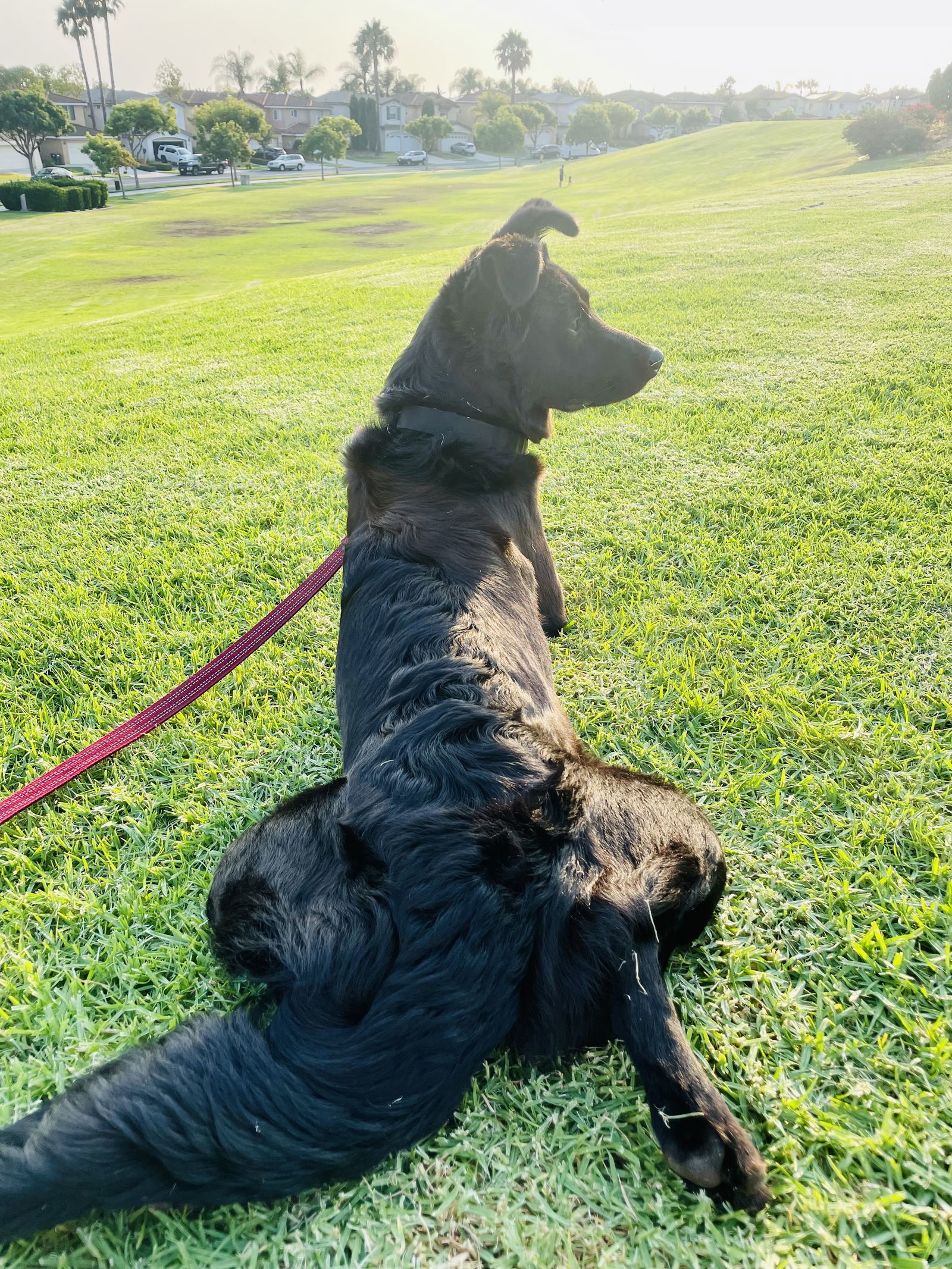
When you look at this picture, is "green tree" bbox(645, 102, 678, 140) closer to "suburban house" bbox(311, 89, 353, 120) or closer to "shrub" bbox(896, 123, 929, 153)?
"suburban house" bbox(311, 89, 353, 120)

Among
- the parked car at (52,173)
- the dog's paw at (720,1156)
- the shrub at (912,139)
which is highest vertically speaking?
the parked car at (52,173)

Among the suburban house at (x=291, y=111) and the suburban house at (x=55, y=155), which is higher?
the suburban house at (x=291, y=111)

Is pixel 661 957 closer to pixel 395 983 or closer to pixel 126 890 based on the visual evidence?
pixel 395 983

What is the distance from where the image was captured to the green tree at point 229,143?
50750 mm

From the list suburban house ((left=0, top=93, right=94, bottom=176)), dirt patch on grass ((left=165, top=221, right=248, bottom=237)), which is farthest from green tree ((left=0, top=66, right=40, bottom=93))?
dirt patch on grass ((left=165, top=221, right=248, bottom=237))

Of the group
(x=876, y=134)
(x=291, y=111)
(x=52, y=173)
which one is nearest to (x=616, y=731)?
(x=876, y=134)

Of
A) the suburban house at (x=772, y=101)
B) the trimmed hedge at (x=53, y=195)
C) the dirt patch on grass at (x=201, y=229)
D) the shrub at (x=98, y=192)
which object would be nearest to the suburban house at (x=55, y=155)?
the trimmed hedge at (x=53, y=195)

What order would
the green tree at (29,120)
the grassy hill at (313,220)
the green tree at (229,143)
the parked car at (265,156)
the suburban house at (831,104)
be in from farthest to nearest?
1. the suburban house at (831,104)
2. the parked car at (265,156)
3. the green tree at (29,120)
4. the green tree at (229,143)
5. the grassy hill at (313,220)

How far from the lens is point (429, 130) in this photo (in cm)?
7831

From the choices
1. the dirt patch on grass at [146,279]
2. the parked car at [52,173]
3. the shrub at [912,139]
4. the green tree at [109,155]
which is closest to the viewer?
the dirt patch on grass at [146,279]

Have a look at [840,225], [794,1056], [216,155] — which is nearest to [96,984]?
[794,1056]

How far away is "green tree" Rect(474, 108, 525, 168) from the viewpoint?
71.3 meters

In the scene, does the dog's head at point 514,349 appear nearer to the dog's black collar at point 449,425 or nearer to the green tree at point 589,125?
the dog's black collar at point 449,425

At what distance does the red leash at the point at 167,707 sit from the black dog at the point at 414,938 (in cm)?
80
